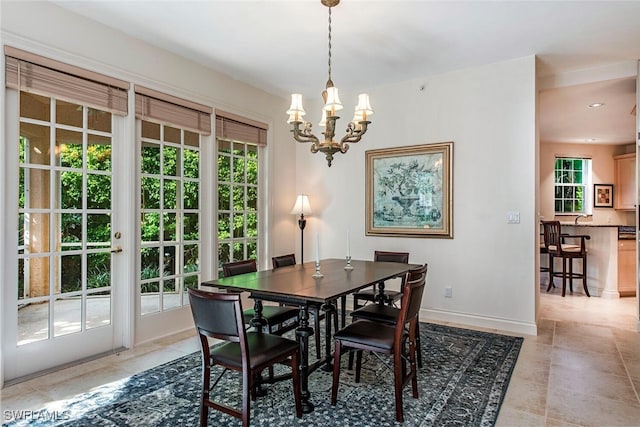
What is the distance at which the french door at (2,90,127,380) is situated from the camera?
8.90 feet

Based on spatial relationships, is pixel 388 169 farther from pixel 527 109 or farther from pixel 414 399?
pixel 414 399

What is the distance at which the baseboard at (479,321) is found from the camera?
12.7 feet

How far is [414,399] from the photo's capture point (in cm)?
242

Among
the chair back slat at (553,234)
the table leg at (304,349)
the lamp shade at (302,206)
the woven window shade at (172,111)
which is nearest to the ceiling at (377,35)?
the woven window shade at (172,111)

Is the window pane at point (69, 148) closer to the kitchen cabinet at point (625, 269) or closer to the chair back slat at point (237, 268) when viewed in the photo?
the chair back slat at point (237, 268)

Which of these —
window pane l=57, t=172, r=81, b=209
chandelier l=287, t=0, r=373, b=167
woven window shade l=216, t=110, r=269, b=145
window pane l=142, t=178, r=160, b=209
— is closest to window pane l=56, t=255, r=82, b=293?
window pane l=57, t=172, r=81, b=209

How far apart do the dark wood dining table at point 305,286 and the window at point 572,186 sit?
6.33 meters

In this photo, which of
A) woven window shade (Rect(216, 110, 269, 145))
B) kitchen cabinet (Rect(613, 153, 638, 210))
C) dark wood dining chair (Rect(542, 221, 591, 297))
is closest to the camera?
woven window shade (Rect(216, 110, 269, 145))

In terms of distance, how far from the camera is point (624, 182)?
7.86 metres

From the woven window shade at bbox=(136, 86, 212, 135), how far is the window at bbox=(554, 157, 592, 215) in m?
7.26

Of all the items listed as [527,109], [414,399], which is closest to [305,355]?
[414,399]

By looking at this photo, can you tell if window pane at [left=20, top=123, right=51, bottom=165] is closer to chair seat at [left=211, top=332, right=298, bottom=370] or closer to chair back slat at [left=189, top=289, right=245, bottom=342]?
chair back slat at [left=189, top=289, right=245, bottom=342]

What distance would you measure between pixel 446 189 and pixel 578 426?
103 inches

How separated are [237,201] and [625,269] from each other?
5.64m
